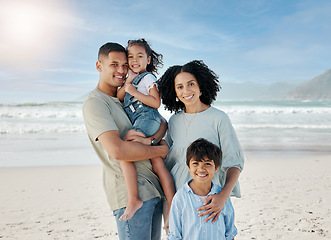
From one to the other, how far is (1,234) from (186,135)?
12.1ft

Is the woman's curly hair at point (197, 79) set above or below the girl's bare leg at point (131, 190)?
above

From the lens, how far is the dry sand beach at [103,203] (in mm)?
4828

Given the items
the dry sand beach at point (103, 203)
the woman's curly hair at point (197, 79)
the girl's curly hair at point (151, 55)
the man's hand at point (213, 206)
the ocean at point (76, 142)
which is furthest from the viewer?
the ocean at point (76, 142)

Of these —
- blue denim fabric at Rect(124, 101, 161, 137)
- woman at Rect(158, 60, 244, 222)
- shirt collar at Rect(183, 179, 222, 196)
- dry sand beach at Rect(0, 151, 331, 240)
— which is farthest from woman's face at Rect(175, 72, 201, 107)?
dry sand beach at Rect(0, 151, 331, 240)

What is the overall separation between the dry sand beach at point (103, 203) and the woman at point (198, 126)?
261cm

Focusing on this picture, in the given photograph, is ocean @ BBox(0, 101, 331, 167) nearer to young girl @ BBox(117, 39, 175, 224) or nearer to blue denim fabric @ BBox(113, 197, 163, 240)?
young girl @ BBox(117, 39, 175, 224)

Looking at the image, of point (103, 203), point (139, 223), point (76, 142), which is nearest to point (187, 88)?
point (139, 223)

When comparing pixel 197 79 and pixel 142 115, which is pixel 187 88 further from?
pixel 142 115

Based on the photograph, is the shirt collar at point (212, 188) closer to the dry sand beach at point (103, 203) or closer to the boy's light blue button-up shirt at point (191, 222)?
the boy's light blue button-up shirt at point (191, 222)

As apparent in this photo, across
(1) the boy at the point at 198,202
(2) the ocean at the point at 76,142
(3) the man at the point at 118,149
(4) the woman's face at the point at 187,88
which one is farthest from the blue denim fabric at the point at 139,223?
(2) the ocean at the point at 76,142

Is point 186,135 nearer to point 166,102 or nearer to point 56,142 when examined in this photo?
point 166,102

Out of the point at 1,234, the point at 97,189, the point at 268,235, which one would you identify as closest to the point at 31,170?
the point at 97,189

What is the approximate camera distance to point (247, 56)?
52.0 meters

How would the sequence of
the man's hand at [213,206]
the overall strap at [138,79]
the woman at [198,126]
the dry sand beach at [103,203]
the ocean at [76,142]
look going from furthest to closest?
the ocean at [76,142], the dry sand beach at [103,203], the overall strap at [138,79], the woman at [198,126], the man's hand at [213,206]
